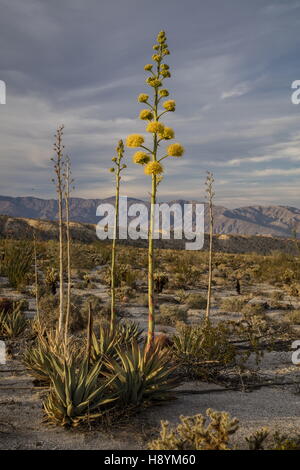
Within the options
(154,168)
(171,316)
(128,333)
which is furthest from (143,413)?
(171,316)

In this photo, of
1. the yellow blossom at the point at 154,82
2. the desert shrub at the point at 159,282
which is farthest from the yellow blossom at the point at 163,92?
the desert shrub at the point at 159,282

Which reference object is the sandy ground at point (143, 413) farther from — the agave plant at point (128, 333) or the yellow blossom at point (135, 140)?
the yellow blossom at point (135, 140)

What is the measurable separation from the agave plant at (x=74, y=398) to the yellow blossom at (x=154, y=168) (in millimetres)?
2596

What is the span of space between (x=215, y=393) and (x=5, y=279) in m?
12.2

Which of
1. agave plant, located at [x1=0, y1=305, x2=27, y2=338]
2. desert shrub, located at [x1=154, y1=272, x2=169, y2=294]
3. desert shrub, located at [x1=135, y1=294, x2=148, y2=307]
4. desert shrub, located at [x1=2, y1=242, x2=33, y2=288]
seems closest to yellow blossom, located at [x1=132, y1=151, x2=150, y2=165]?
agave plant, located at [x1=0, y1=305, x2=27, y2=338]

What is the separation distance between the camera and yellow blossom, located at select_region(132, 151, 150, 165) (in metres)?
5.05

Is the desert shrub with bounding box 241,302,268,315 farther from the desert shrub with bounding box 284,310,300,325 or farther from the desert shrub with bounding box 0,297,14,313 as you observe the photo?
the desert shrub with bounding box 0,297,14,313

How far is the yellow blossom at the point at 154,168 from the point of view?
5.01 metres

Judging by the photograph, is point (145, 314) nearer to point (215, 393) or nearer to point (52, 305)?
point (52, 305)

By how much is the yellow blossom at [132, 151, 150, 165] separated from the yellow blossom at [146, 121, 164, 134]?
33cm

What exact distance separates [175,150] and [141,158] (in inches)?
18.6

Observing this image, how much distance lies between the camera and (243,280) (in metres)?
20.3

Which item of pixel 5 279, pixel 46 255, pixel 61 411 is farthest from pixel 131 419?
pixel 46 255

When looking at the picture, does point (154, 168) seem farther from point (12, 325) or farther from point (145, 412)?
point (12, 325)
